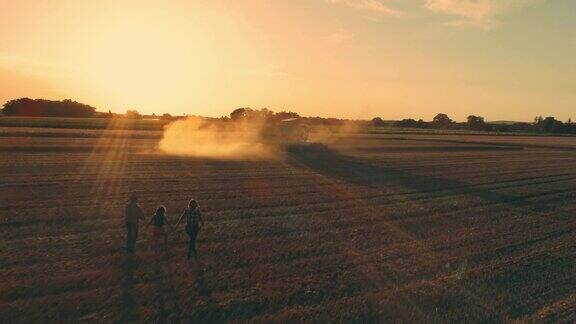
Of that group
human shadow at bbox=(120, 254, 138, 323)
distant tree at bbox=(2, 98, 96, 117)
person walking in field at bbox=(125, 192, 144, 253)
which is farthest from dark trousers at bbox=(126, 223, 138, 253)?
distant tree at bbox=(2, 98, 96, 117)

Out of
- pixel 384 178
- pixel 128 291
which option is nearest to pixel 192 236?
pixel 128 291

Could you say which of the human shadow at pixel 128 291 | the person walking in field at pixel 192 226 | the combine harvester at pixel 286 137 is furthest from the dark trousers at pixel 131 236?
the combine harvester at pixel 286 137

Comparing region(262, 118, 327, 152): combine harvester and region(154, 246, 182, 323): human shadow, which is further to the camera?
region(262, 118, 327, 152): combine harvester

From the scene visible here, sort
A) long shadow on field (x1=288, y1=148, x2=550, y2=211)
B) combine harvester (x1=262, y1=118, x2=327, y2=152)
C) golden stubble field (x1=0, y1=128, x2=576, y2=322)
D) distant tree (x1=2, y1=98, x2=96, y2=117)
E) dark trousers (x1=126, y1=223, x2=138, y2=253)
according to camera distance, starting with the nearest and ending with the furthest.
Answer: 1. golden stubble field (x1=0, y1=128, x2=576, y2=322)
2. dark trousers (x1=126, y1=223, x2=138, y2=253)
3. long shadow on field (x1=288, y1=148, x2=550, y2=211)
4. combine harvester (x1=262, y1=118, x2=327, y2=152)
5. distant tree (x1=2, y1=98, x2=96, y2=117)

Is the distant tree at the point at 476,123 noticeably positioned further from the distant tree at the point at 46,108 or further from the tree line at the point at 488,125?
the distant tree at the point at 46,108

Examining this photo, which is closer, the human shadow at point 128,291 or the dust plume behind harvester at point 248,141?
the human shadow at point 128,291

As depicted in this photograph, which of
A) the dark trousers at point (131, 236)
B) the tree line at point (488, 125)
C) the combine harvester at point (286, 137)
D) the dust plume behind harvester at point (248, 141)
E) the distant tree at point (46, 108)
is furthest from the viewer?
the tree line at point (488, 125)

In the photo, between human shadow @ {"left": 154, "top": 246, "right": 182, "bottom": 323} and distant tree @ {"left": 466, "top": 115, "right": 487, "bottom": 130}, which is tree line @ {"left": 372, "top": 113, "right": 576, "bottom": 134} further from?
human shadow @ {"left": 154, "top": 246, "right": 182, "bottom": 323}
